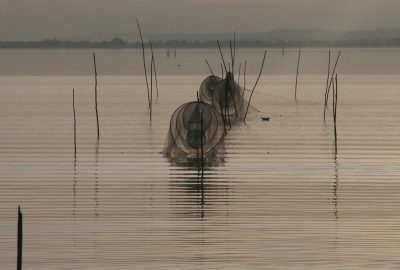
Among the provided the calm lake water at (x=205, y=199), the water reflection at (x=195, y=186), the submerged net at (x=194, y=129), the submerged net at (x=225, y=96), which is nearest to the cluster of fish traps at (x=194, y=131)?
the submerged net at (x=194, y=129)

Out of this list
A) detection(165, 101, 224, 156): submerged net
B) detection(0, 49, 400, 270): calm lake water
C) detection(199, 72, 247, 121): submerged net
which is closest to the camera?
detection(0, 49, 400, 270): calm lake water

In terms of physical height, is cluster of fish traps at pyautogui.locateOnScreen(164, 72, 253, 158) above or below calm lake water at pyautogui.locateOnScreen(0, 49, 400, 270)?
above

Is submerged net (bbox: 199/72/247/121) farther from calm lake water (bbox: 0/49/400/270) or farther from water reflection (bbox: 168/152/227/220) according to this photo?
water reflection (bbox: 168/152/227/220)

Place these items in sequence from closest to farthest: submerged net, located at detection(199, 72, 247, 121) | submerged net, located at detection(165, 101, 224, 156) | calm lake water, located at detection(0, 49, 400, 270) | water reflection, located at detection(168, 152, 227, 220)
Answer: calm lake water, located at detection(0, 49, 400, 270)
water reflection, located at detection(168, 152, 227, 220)
submerged net, located at detection(165, 101, 224, 156)
submerged net, located at detection(199, 72, 247, 121)

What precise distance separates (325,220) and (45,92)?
31217 millimetres

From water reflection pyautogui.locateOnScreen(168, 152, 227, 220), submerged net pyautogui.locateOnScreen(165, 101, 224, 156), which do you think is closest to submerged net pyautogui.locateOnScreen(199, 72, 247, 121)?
submerged net pyautogui.locateOnScreen(165, 101, 224, 156)

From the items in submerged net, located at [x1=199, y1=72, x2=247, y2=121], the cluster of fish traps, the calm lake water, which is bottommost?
the calm lake water

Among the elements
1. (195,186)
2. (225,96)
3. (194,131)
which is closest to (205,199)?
(195,186)

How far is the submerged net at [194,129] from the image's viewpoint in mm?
17969

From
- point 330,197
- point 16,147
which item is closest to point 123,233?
point 330,197

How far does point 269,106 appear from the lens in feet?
114

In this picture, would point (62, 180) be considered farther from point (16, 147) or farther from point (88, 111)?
point (88, 111)

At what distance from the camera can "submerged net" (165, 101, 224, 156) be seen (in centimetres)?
1797

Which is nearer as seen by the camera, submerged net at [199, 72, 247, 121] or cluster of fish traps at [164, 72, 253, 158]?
cluster of fish traps at [164, 72, 253, 158]
